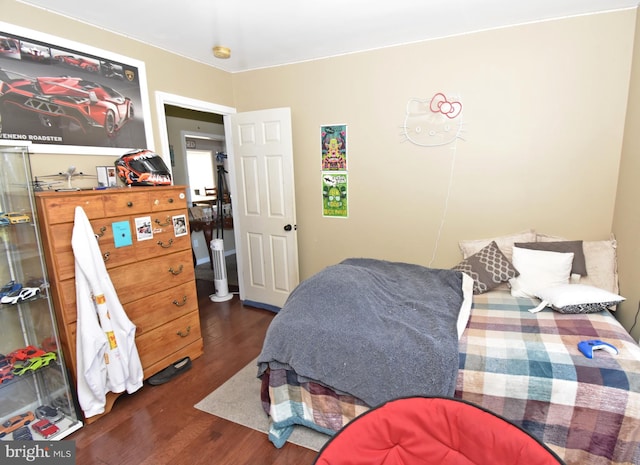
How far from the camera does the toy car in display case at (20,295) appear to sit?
176 cm

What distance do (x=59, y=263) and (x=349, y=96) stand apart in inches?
101

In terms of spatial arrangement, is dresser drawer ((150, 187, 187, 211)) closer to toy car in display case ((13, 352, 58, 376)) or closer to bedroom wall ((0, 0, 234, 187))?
bedroom wall ((0, 0, 234, 187))

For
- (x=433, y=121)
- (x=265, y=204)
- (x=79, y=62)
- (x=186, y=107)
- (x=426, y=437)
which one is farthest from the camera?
(x=265, y=204)

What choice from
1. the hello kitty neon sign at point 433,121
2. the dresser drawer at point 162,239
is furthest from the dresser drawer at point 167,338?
the hello kitty neon sign at point 433,121

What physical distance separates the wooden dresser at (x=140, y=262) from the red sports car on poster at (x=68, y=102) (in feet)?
1.98

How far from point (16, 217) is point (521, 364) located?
272 cm

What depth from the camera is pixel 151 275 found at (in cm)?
224

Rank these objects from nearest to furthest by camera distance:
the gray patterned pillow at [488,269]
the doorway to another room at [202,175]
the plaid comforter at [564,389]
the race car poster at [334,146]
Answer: the plaid comforter at [564,389], the gray patterned pillow at [488,269], the race car poster at [334,146], the doorway to another room at [202,175]

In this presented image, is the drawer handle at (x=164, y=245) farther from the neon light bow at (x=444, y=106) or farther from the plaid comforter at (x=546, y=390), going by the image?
the neon light bow at (x=444, y=106)

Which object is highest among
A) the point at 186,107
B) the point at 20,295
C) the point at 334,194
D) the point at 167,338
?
the point at 186,107

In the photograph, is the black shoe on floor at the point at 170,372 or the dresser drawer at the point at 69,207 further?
the black shoe on floor at the point at 170,372

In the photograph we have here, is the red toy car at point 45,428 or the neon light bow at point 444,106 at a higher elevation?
the neon light bow at point 444,106

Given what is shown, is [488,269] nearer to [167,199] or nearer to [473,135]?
[473,135]

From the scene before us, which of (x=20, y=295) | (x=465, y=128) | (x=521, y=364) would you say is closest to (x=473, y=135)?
(x=465, y=128)
